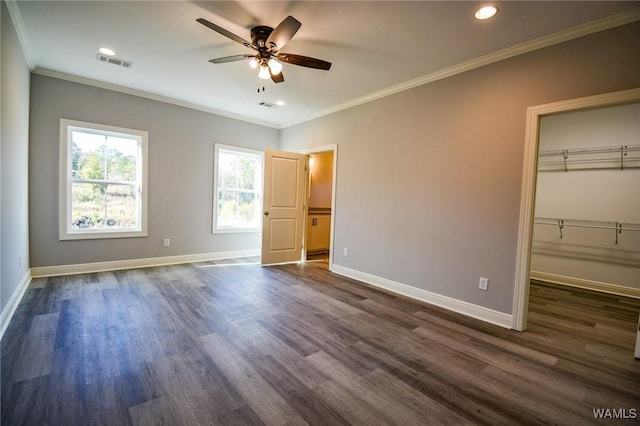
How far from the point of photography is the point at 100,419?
143cm

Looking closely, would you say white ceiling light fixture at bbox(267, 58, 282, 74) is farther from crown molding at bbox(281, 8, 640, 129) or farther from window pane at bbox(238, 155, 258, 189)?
window pane at bbox(238, 155, 258, 189)

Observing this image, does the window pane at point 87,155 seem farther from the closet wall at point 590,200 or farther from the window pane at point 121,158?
the closet wall at point 590,200

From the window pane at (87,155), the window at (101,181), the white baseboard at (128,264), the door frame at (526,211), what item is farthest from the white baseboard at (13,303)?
the door frame at (526,211)

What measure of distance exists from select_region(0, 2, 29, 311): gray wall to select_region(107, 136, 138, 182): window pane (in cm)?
90

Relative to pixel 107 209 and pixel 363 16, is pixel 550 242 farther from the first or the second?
pixel 107 209

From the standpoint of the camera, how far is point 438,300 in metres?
3.25

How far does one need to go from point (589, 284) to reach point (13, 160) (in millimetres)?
7498

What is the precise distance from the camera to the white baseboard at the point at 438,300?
9.12 feet

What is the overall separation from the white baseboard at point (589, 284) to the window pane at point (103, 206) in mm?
6855

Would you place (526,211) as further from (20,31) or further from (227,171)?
(20,31)

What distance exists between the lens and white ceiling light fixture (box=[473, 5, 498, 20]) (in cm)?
212

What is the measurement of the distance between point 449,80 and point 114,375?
409 cm

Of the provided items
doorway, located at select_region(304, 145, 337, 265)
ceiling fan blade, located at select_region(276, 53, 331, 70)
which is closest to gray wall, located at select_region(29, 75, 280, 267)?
doorway, located at select_region(304, 145, 337, 265)

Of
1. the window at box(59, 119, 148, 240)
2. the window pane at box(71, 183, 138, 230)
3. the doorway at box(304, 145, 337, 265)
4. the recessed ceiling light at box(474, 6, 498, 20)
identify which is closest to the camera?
the recessed ceiling light at box(474, 6, 498, 20)
